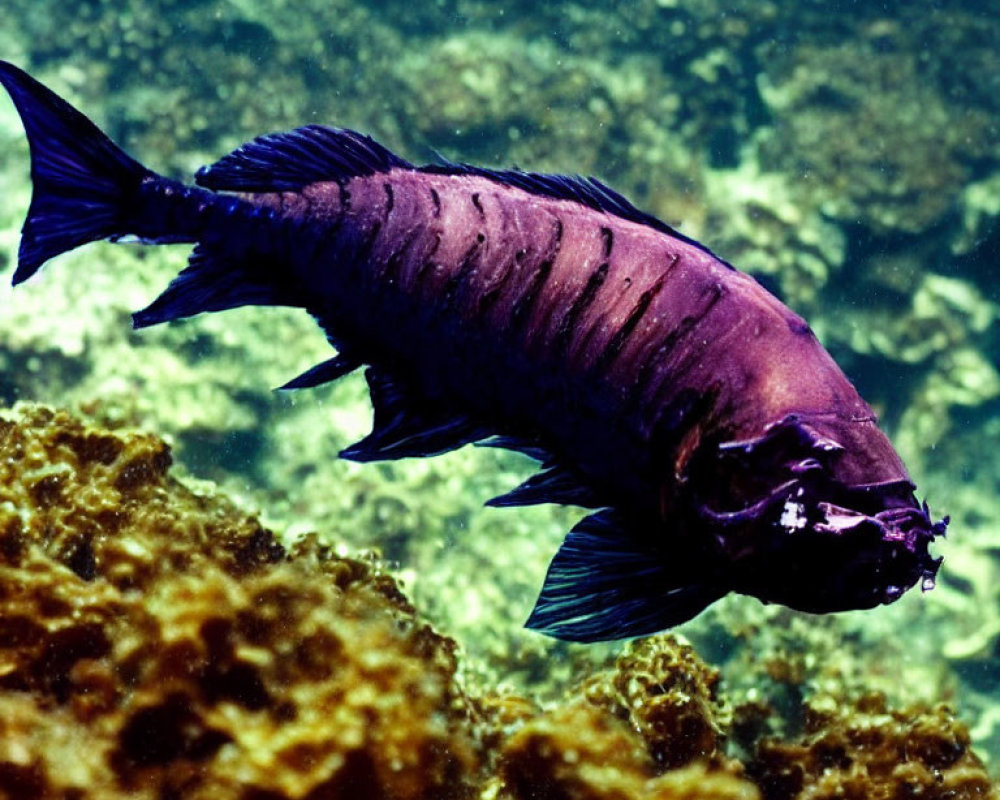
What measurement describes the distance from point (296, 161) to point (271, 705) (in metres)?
1.63

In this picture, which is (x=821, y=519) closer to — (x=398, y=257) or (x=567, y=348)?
(x=567, y=348)

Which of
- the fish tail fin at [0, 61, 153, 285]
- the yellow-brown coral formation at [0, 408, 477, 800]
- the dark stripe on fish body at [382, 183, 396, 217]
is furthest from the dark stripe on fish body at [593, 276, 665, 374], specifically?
the yellow-brown coral formation at [0, 408, 477, 800]

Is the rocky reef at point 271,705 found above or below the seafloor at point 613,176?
below

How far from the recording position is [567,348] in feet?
5.07

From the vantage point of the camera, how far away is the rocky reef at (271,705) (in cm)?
220

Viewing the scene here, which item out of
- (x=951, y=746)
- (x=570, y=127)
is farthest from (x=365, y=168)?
(x=570, y=127)

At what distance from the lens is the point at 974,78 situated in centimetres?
875

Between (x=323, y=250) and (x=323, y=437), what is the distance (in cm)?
482

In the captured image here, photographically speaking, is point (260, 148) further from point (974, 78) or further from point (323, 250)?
point (974, 78)

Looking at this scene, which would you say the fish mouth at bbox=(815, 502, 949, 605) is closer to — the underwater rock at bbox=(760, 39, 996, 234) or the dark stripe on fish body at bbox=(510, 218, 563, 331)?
the dark stripe on fish body at bbox=(510, 218, 563, 331)

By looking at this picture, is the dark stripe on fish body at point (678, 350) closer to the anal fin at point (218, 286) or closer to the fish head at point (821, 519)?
the fish head at point (821, 519)

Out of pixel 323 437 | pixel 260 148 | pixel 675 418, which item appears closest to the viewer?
pixel 675 418

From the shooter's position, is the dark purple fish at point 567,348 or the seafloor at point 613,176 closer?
the dark purple fish at point 567,348

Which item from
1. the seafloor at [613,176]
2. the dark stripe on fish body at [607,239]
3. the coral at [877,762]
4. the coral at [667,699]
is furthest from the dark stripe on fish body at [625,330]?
the seafloor at [613,176]
